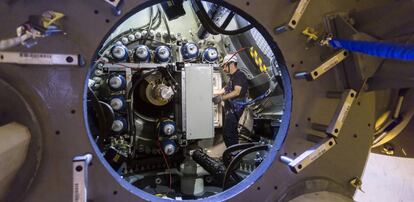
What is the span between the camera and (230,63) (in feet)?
9.33

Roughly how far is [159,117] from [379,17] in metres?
1.84

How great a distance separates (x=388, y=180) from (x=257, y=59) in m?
1.51

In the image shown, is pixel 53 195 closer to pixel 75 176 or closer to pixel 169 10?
pixel 75 176

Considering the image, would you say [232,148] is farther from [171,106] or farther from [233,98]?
[233,98]

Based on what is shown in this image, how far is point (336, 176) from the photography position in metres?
1.11

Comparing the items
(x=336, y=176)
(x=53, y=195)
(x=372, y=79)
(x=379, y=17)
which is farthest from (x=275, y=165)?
(x=53, y=195)

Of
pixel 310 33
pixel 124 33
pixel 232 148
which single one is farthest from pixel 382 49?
pixel 124 33

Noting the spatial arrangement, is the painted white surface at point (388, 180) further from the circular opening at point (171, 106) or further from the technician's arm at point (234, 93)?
the technician's arm at point (234, 93)

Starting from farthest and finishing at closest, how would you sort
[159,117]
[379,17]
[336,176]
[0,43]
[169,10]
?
[159,117] → [169,10] → [336,176] → [379,17] → [0,43]

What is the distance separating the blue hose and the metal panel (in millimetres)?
1367

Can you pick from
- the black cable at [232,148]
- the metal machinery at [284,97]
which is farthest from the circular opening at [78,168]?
the black cable at [232,148]

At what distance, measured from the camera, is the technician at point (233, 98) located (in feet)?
9.17

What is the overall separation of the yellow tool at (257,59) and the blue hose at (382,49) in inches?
68.5

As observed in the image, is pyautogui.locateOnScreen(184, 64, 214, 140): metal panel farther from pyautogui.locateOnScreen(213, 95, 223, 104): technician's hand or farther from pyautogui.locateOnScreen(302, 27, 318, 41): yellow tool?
pyautogui.locateOnScreen(302, 27, 318, 41): yellow tool
